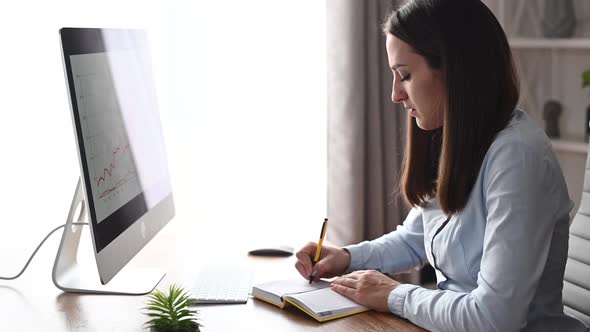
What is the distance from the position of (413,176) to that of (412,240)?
0.17 meters

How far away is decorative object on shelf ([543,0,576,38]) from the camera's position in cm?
282

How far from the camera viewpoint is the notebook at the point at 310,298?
141cm

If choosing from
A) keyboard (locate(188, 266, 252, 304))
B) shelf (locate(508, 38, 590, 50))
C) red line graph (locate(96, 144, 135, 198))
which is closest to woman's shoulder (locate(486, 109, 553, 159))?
keyboard (locate(188, 266, 252, 304))

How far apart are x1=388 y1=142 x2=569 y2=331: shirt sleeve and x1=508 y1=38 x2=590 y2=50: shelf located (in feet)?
4.78

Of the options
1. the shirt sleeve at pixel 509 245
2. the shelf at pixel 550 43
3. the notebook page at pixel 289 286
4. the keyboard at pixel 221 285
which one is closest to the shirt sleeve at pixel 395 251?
the notebook page at pixel 289 286

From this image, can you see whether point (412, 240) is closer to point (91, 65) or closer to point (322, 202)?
point (91, 65)

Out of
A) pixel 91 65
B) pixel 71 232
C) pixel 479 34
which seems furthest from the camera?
pixel 71 232

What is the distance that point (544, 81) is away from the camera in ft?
10.0

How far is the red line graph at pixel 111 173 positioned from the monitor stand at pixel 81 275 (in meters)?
0.12

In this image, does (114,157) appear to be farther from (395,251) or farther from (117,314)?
(395,251)

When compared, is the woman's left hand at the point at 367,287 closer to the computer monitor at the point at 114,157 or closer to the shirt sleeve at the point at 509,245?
the shirt sleeve at the point at 509,245

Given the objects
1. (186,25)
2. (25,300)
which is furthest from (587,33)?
(25,300)

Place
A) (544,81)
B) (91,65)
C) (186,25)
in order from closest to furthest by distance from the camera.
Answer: (91,65) < (186,25) < (544,81)

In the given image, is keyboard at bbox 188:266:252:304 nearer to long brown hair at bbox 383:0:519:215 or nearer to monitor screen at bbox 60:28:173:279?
monitor screen at bbox 60:28:173:279
